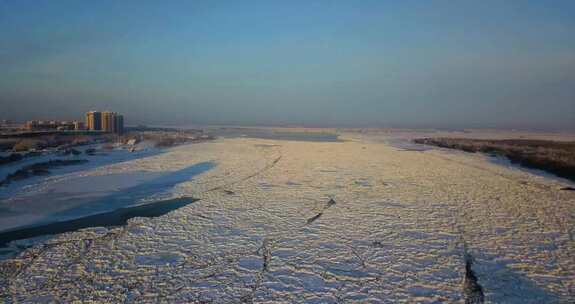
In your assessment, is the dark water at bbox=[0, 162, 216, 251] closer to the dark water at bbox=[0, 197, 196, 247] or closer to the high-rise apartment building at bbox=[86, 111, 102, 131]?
the dark water at bbox=[0, 197, 196, 247]

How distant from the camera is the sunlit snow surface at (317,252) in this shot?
157 inches

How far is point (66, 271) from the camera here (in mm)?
4422

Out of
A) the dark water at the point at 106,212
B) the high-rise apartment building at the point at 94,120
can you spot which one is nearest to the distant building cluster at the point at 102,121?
the high-rise apartment building at the point at 94,120

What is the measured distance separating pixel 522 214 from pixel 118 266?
861cm

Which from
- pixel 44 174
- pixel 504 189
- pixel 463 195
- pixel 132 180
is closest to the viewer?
pixel 463 195

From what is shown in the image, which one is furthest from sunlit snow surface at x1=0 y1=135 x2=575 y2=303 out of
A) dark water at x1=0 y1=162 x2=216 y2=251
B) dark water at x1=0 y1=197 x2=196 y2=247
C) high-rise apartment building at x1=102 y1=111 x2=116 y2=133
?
high-rise apartment building at x1=102 y1=111 x2=116 y2=133

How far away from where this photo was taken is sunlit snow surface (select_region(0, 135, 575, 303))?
13.1 ft

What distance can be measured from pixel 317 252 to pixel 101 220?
191 inches

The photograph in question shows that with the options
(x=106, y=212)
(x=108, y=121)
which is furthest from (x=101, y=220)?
(x=108, y=121)

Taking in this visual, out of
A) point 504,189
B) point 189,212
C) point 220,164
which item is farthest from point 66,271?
point 504,189

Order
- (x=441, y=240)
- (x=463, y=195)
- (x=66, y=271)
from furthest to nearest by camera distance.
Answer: (x=463, y=195)
(x=441, y=240)
(x=66, y=271)

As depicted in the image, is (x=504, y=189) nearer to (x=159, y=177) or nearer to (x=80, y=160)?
(x=159, y=177)

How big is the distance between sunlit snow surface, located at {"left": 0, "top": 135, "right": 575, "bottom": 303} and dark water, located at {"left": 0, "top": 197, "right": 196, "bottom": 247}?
1.54 ft

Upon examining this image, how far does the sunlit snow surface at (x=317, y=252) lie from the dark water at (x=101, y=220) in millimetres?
469
